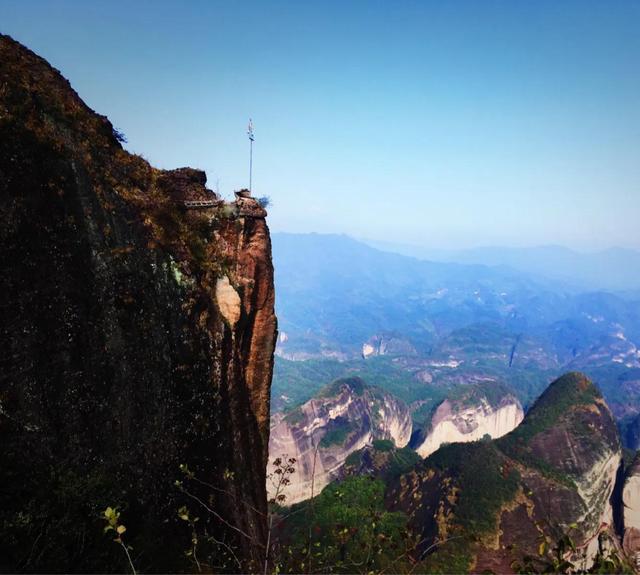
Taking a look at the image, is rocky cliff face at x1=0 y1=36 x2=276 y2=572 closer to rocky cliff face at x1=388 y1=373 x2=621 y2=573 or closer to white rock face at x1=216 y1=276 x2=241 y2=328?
white rock face at x1=216 y1=276 x2=241 y2=328

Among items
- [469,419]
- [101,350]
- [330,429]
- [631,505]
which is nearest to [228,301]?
[101,350]

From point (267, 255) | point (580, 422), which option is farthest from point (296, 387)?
point (267, 255)

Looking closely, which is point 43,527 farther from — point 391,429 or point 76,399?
point 391,429

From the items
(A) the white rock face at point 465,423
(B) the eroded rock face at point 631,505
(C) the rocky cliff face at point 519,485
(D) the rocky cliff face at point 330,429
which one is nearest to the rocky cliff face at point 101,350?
(C) the rocky cliff face at point 519,485

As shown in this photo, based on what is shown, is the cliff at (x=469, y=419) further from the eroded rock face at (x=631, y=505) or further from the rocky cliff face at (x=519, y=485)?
the eroded rock face at (x=631, y=505)

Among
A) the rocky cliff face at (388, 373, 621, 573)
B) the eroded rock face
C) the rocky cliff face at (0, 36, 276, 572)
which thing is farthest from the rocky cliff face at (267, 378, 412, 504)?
the rocky cliff face at (0, 36, 276, 572)

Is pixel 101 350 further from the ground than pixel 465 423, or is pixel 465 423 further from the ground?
pixel 101 350

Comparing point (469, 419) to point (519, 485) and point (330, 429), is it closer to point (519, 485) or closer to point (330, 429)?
point (330, 429)
